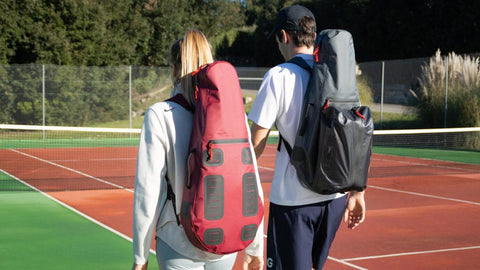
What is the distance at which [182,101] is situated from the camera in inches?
111

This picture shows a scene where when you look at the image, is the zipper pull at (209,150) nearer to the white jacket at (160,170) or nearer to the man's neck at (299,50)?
the white jacket at (160,170)

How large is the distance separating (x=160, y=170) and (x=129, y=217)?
18.7 ft

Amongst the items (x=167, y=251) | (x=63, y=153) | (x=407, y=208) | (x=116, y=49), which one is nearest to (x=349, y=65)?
(x=167, y=251)

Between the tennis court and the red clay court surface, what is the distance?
0.01m

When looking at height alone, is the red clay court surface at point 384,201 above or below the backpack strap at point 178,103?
below

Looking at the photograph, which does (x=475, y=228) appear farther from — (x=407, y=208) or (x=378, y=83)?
(x=378, y=83)

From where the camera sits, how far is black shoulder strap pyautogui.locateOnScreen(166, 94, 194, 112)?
2.81 m

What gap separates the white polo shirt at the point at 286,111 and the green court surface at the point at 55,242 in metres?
3.01

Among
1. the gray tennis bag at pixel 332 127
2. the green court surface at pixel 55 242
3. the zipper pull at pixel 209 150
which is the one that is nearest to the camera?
the zipper pull at pixel 209 150

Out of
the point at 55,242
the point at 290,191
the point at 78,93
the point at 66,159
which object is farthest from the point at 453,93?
the point at 290,191

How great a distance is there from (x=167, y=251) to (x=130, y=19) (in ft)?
87.4

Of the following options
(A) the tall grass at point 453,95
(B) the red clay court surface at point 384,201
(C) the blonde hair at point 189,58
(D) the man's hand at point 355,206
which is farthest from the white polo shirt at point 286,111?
(A) the tall grass at point 453,95

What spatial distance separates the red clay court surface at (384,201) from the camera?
6340mm

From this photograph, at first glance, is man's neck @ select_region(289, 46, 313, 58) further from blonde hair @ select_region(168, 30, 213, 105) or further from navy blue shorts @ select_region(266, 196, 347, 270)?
navy blue shorts @ select_region(266, 196, 347, 270)
